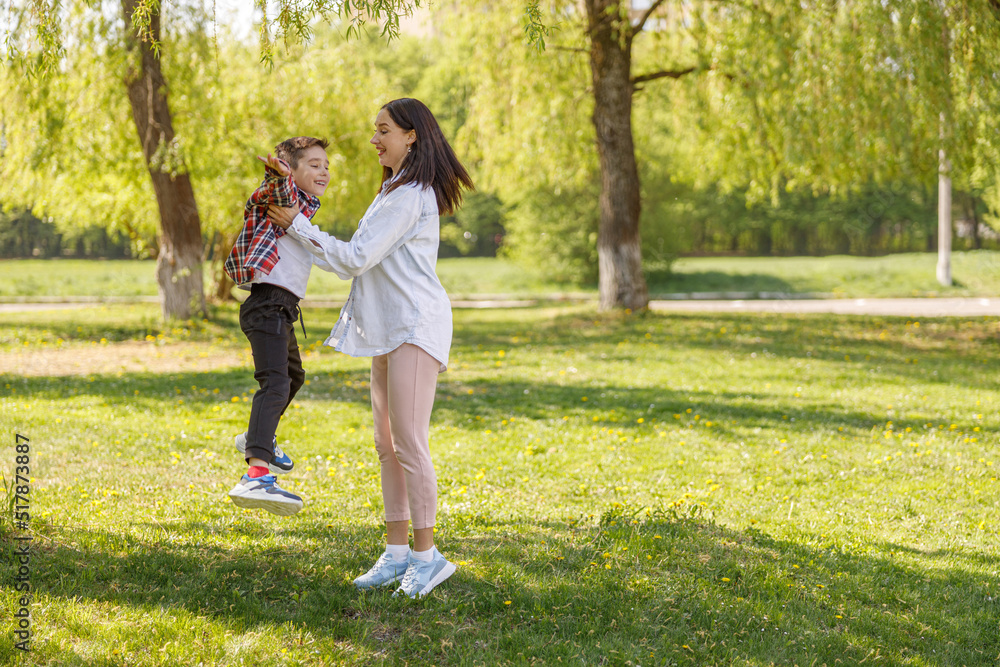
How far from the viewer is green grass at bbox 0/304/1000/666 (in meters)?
3.34

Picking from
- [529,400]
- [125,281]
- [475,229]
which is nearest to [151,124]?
[529,400]

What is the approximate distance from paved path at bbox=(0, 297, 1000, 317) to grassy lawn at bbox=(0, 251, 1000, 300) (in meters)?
2.21

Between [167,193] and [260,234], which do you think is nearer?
[260,234]

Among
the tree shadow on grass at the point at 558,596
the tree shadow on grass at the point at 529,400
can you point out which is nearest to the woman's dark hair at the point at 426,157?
the tree shadow on grass at the point at 558,596

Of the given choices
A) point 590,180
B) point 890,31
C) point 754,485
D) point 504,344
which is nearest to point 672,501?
point 754,485

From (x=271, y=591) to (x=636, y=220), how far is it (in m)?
13.1

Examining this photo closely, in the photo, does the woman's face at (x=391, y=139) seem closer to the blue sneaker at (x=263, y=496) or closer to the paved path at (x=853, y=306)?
the blue sneaker at (x=263, y=496)

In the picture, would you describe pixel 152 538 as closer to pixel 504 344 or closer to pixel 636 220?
pixel 504 344

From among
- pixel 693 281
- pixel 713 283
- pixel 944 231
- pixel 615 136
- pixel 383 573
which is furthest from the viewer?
pixel 693 281

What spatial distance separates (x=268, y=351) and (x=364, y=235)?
0.71 meters

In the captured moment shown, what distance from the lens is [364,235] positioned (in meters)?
3.30

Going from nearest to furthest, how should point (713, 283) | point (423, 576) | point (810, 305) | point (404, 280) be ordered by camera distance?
point (404, 280)
point (423, 576)
point (810, 305)
point (713, 283)

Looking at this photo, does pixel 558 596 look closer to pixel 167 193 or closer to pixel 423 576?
pixel 423 576

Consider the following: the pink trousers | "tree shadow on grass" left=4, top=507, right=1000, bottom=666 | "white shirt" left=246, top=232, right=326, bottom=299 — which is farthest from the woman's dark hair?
"tree shadow on grass" left=4, top=507, right=1000, bottom=666
